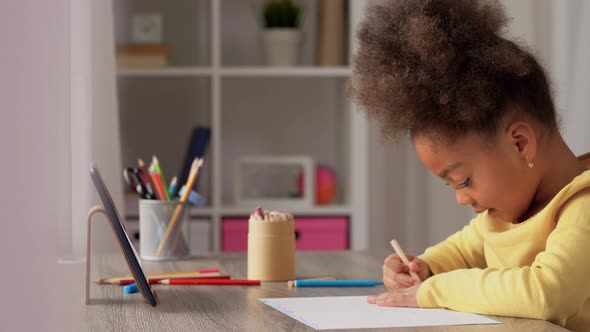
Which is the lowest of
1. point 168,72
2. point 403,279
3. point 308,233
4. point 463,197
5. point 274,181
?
point 308,233

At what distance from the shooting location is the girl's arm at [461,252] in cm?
137

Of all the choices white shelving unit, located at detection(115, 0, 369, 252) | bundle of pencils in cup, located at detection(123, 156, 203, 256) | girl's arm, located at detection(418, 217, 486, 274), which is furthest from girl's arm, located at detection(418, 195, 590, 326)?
white shelving unit, located at detection(115, 0, 369, 252)

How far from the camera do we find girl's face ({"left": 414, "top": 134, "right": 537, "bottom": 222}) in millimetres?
1157

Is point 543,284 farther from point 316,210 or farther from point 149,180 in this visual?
point 316,210

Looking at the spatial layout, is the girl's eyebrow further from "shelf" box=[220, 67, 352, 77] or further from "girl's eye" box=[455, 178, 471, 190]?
"shelf" box=[220, 67, 352, 77]

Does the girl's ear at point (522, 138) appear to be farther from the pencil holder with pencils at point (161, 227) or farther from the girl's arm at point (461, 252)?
the pencil holder with pencils at point (161, 227)

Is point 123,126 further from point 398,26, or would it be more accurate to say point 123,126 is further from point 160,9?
point 398,26

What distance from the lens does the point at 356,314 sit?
41.2 inches

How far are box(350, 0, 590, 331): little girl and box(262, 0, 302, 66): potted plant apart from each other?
5.77ft

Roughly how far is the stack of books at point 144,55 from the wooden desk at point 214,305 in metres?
1.43

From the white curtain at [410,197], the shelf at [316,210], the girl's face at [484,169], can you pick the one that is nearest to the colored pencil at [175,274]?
the girl's face at [484,169]

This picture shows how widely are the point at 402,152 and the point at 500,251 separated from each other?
182cm

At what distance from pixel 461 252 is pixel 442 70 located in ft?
1.34

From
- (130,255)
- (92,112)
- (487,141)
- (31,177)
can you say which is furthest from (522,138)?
(92,112)
